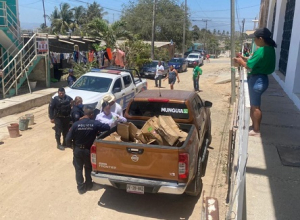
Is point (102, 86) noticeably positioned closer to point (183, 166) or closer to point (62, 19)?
point (183, 166)

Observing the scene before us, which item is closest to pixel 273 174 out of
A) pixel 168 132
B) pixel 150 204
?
pixel 168 132

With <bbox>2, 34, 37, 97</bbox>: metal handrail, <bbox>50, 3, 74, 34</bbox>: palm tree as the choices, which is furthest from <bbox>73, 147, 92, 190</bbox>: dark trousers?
<bbox>50, 3, 74, 34</bbox>: palm tree

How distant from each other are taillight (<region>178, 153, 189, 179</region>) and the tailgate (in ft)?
0.20

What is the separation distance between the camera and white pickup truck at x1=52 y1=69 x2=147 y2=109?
9809 mm

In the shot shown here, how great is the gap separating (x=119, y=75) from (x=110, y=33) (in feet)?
42.5

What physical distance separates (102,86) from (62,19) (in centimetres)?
5161

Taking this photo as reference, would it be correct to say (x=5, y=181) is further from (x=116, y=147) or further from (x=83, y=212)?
(x=116, y=147)

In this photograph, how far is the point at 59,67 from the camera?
19.8 metres

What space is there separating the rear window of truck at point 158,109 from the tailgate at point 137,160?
4.94 feet

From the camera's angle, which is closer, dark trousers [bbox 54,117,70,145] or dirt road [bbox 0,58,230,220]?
dirt road [bbox 0,58,230,220]

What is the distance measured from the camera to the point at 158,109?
21.1ft

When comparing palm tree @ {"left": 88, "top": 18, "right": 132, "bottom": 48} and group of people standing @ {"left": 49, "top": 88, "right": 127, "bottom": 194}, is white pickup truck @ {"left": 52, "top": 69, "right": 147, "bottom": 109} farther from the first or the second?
palm tree @ {"left": 88, "top": 18, "right": 132, "bottom": 48}

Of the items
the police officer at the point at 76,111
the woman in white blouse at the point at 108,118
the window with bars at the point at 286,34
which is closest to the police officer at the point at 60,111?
the police officer at the point at 76,111

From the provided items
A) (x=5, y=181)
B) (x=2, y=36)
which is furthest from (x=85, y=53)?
(x=5, y=181)
